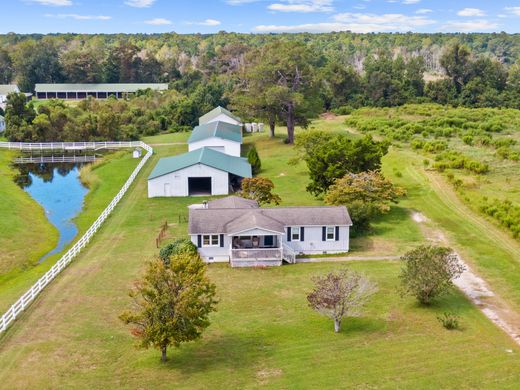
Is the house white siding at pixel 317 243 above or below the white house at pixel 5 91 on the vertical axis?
below

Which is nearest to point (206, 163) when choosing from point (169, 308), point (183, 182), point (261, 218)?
point (183, 182)

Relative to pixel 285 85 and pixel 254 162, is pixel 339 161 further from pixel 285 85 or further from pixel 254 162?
pixel 285 85

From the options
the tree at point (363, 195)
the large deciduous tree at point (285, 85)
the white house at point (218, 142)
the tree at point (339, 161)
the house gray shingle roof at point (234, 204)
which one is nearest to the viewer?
the house gray shingle roof at point (234, 204)

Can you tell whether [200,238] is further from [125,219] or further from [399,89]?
[399,89]

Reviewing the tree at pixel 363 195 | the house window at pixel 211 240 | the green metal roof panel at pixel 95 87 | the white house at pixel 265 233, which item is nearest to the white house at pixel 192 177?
the tree at pixel 363 195

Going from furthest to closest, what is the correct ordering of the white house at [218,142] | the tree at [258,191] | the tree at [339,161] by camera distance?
the white house at [218,142] → the tree at [339,161] → the tree at [258,191]

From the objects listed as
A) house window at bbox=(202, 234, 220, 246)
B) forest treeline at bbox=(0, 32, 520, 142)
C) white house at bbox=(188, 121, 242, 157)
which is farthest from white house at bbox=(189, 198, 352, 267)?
forest treeline at bbox=(0, 32, 520, 142)

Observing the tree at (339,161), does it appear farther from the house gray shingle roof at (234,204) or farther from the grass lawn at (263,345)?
the grass lawn at (263,345)

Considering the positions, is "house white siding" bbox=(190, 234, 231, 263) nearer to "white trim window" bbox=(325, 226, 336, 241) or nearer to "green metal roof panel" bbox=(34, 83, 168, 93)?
"white trim window" bbox=(325, 226, 336, 241)
